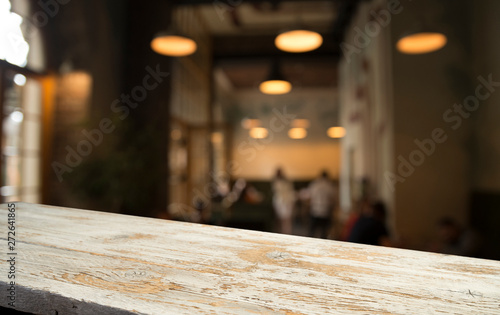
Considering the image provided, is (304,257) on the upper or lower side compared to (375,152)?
lower

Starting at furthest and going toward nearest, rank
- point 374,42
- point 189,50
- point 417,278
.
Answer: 1. point 374,42
2. point 189,50
3. point 417,278

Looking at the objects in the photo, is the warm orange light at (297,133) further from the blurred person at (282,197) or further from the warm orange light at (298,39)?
the warm orange light at (298,39)

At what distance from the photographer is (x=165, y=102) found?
560 cm

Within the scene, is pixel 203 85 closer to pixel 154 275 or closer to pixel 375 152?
pixel 375 152

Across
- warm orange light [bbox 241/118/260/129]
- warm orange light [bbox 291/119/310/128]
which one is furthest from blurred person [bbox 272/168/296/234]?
warm orange light [bbox 241/118/260/129]

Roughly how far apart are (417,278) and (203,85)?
8.08 m

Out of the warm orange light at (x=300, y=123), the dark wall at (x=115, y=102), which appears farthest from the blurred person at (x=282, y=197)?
the warm orange light at (x=300, y=123)

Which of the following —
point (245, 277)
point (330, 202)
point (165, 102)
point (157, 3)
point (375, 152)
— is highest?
point (157, 3)

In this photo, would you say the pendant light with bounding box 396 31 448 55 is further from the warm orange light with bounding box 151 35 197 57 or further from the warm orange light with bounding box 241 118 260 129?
the warm orange light with bounding box 241 118 260 129

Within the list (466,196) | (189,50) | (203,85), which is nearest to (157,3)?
(189,50)

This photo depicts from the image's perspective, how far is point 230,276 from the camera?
41cm

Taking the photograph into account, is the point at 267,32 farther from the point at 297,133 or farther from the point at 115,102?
the point at 115,102

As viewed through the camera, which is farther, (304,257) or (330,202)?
(330,202)

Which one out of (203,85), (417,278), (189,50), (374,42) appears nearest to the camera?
(417,278)
